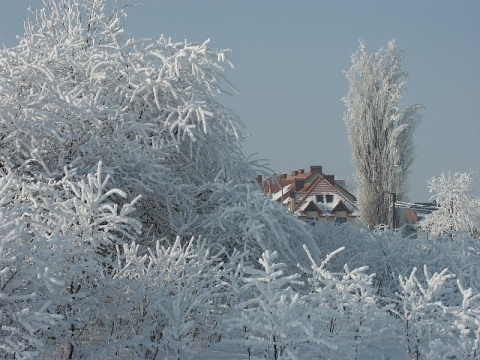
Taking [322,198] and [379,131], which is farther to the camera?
[322,198]

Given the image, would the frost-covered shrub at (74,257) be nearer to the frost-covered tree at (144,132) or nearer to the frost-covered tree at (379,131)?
the frost-covered tree at (144,132)

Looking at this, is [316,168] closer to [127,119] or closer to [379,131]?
[379,131]

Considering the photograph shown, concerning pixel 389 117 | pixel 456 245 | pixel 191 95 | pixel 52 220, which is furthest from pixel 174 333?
pixel 389 117

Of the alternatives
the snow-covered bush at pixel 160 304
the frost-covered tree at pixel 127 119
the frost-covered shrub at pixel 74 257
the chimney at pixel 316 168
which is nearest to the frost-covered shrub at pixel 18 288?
the frost-covered shrub at pixel 74 257

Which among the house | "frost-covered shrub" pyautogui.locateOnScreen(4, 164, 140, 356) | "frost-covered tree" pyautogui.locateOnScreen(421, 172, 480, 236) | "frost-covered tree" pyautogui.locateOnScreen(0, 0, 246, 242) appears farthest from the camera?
the house

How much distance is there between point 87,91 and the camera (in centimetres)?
862

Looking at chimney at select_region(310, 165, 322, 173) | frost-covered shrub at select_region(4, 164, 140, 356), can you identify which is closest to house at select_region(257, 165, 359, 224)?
chimney at select_region(310, 165, 322, 173)

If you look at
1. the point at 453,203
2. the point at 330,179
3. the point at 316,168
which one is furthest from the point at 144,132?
the point at 316,168

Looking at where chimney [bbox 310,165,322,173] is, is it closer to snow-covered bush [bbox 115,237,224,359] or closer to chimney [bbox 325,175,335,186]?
chimney [bbox 325,175,335,186]

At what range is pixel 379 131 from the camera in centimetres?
2717

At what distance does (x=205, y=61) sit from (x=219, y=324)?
3769mm

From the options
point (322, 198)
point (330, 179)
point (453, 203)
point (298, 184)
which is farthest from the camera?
point (298, 184)

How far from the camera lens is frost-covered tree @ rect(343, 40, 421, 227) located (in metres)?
26.3

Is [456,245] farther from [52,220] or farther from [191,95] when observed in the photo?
[52,220]
